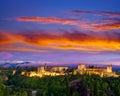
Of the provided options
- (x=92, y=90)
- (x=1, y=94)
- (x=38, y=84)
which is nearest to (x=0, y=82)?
(x=1, y=94)

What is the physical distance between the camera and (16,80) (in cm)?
13588

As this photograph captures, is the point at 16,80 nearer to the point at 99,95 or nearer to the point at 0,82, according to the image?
the point at 99,95

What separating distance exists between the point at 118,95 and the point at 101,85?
15.0m

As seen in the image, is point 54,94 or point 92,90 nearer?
point 92,90

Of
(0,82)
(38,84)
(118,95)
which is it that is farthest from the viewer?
(38,84)

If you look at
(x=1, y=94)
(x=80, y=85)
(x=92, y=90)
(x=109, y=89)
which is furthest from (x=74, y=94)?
(x=109, y=89)

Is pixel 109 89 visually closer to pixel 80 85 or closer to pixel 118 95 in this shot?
pixel 118 95

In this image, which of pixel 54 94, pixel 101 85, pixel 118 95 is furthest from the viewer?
pixel 101 85

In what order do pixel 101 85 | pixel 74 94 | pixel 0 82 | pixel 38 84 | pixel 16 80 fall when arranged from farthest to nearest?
pixel 16 80 → pixel 38 84 → pixel 101 85 → pixel 74 94 → pixel 0 82

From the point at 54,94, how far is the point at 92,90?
605 inches

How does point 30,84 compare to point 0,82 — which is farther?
point 30,84

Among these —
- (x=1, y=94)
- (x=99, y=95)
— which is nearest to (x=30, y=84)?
(x=99, y=95)

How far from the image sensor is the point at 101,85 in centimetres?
9250

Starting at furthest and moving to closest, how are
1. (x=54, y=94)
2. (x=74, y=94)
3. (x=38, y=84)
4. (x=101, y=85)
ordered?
(x=38, y=84) → (x=101, y=85) → (x=54, y=94) → (x=74, y=94)
